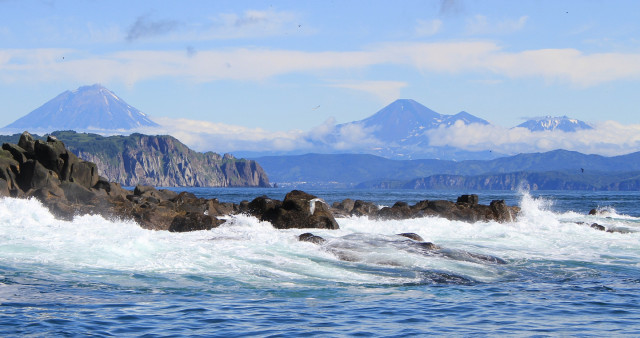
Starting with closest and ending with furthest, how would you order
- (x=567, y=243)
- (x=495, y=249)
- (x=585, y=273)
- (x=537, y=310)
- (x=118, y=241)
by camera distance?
(x=537, y=310) < (x=585, y=273) < (x=118, y=241) < (x=495, y=249) < (x=567, y=243)

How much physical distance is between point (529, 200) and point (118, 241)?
165 ft

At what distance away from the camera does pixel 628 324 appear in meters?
18.6

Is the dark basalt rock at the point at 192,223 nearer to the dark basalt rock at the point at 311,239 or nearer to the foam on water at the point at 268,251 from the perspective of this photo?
the foam on water at the point at 268,251

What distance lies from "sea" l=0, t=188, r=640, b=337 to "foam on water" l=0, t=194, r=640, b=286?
9 cm

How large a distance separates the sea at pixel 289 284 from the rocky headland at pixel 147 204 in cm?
164

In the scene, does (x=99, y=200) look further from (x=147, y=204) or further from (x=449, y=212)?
(x=449, y=212)

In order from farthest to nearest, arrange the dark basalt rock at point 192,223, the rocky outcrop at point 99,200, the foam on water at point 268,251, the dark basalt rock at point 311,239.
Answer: the rocky outcrop at point 99,200 < the dark basalt rock at point 192,223 < the dark basalt rock at point 311,239 < the foam on water at point 268,251

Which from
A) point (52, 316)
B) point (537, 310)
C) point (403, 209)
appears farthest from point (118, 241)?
point (403, 209)

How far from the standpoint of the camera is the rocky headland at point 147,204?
140ft

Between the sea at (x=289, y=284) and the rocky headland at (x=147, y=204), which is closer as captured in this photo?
the sea at (x=289, y=284)

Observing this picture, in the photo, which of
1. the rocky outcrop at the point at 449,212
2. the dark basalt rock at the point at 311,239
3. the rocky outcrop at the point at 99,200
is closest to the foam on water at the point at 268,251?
the dark basalt rock at the point at 311,239

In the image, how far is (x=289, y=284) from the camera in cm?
2455

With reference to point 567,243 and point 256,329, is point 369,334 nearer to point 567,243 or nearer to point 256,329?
point 256,329

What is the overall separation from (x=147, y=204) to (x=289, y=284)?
24.6 m
